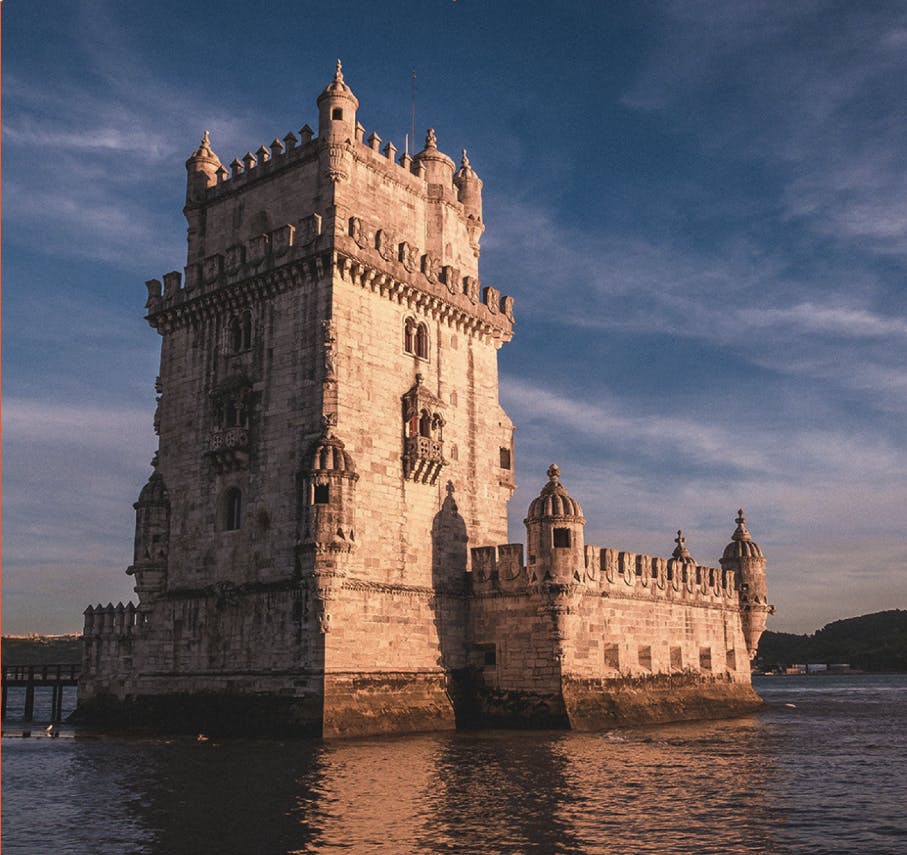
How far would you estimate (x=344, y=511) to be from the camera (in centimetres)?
3478

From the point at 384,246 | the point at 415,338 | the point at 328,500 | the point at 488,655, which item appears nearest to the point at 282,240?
the point at 384,246

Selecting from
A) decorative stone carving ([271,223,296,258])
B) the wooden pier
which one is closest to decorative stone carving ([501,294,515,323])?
decorative stone carving ([271,223,296,258])

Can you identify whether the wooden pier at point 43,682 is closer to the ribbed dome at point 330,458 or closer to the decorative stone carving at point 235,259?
the decorative stone carving at point 235,259

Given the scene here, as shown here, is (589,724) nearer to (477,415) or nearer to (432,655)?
(432,655)

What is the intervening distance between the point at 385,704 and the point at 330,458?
30.0ft

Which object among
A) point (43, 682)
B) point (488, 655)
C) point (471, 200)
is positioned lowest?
point (43, 682)

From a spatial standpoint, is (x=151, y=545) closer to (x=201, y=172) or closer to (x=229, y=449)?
(x=229, y=449)

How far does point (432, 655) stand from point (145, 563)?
485 inches

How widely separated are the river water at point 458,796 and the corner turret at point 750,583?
18268 millimetres

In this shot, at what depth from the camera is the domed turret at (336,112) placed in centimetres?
3981

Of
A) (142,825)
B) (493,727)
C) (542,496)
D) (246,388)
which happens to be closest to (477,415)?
(542,496)

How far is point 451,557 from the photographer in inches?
1607

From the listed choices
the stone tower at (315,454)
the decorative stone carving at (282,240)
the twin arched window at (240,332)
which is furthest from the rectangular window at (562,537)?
the decorative stone carving at (282,240)

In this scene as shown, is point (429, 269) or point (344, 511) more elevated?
point (429, 269)
